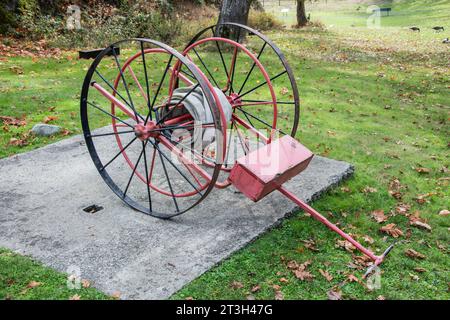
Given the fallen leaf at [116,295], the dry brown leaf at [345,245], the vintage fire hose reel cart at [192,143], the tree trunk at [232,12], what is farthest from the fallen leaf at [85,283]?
the tree trunk at [232,12]

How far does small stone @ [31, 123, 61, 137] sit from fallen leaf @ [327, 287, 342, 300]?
4.61 meters

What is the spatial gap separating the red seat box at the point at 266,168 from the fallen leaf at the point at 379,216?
1038mm

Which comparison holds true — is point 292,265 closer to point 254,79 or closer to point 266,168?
point 266,168

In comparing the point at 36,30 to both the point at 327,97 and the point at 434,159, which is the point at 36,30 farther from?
the point at 434,159

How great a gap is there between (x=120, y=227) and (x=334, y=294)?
1.90 metres

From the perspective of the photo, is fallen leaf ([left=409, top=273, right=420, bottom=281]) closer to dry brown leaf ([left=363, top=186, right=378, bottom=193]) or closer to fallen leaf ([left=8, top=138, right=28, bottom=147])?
dry brown leaf ([left=363, top=186, right=378, bottom=193])

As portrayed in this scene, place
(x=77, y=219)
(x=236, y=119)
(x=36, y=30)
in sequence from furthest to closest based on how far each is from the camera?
(x=36, y=30), (x=236, y=119), (x=77, y=219)

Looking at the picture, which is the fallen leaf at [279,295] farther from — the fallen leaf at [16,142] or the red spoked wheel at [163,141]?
the fallen leaf at [16,142]

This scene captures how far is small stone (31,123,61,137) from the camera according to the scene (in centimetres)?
666

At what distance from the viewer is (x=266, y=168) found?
3963 mm

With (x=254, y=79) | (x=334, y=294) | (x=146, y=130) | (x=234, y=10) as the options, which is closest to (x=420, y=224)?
(x=334, y=294)

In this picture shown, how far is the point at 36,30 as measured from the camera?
11.9 meters
